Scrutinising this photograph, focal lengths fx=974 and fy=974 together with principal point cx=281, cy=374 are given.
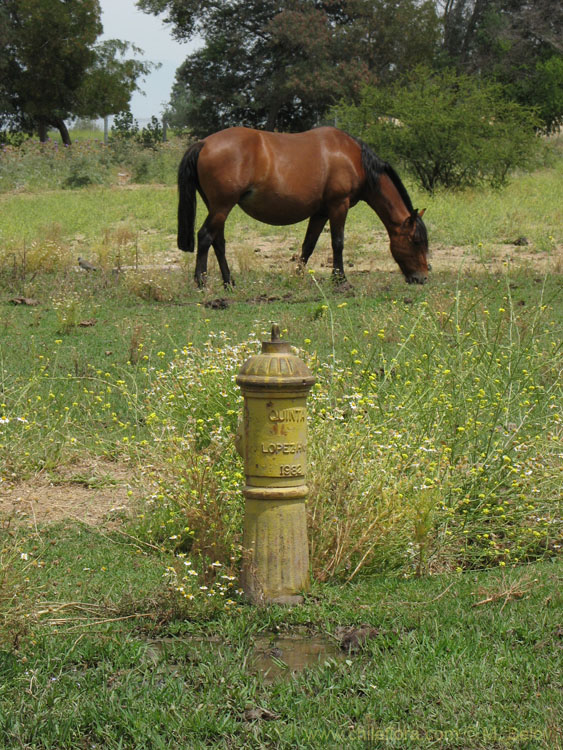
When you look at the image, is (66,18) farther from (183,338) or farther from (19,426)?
(19,426)

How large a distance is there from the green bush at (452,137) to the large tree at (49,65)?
2236 centimetres

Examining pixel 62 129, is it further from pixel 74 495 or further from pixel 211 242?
pixel 74 495

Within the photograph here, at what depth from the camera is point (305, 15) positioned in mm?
38531

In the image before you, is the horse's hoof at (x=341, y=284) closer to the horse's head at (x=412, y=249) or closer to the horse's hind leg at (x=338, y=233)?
the horse's hind leg at (x=338, y=233)

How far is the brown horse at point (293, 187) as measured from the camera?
11.4 metres

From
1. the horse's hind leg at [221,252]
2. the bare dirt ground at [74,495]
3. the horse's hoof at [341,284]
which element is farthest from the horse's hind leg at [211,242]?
the bare dirt ground at [74,495]

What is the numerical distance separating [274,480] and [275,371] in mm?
434

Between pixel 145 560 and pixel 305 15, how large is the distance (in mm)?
37426

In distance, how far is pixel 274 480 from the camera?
3859 millimetres

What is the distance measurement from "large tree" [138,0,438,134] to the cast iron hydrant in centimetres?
3518

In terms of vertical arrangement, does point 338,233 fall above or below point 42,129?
below

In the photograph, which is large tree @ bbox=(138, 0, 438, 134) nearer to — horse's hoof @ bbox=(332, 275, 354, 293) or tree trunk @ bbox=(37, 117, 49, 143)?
tree trunk @ bbox=(37, 117, 49, 143)

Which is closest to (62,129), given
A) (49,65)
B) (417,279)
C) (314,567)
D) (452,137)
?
(49,65)

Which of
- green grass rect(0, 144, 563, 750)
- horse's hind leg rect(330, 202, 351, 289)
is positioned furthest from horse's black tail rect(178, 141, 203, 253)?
green grass rect(0, 144, 563, 750)
